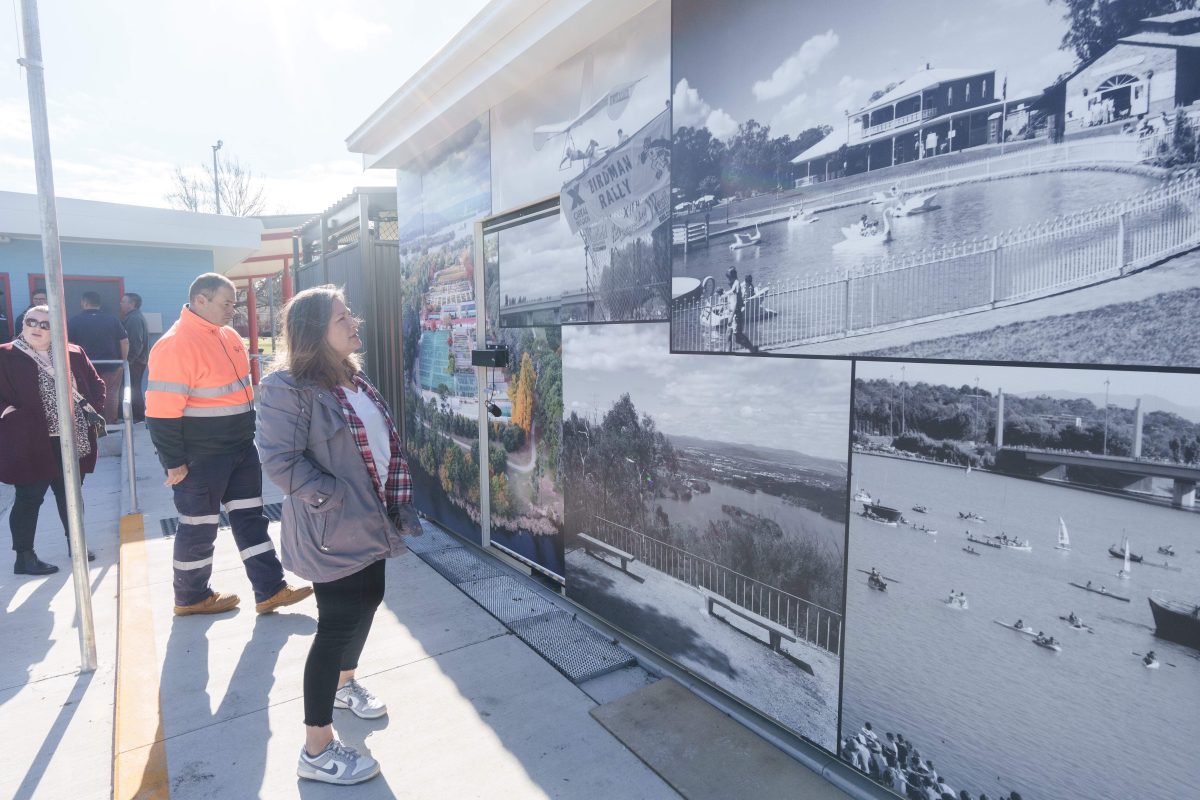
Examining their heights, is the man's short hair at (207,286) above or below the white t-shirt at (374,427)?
above

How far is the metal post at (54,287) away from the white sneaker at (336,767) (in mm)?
1623

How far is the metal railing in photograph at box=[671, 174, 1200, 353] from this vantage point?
5.80 ft

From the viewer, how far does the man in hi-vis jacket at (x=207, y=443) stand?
12.5ft

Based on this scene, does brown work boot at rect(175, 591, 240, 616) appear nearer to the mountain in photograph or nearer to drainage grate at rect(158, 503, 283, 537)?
drainage grate at rect(158, 503, 283, 537)

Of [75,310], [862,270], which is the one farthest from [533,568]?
[75,310]

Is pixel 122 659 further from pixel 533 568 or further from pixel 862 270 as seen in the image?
pixel 862 270

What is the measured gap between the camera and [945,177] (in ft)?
7.13

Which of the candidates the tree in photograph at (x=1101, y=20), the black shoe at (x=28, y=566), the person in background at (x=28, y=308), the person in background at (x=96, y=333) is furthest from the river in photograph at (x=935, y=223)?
the person in background at (x=28, y=308)

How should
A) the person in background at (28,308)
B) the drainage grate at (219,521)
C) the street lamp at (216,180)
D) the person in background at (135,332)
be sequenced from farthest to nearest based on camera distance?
the street lamp at (216,180) → the person in background at (135,332) → the person in background at (28,308) → the drainage grate at (219,521)

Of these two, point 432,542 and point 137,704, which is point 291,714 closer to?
point 137,704

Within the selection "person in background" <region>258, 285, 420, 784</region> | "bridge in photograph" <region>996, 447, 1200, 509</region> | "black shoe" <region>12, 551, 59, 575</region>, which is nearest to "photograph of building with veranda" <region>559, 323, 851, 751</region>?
"bridge in photograph" <region>996, 447, 1200, 509</region>

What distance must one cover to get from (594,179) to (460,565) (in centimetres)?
291

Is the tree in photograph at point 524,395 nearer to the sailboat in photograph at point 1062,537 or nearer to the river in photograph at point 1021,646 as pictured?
the river in photograph at point 1021,646

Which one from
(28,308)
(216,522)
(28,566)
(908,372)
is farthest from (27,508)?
(28,308)
